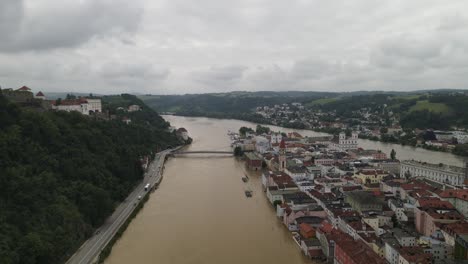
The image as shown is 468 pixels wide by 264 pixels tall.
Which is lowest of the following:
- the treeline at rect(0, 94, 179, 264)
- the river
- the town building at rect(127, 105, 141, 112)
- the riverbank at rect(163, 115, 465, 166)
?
the riverbank at rect(163, 115, 465, 166)

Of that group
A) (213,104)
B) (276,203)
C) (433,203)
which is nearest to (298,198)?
(276,203)

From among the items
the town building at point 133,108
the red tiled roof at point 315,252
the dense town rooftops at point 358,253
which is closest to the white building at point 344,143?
the red tiled roof at point 315,252

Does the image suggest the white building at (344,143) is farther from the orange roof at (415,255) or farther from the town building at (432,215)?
the orange roof at (415,255)

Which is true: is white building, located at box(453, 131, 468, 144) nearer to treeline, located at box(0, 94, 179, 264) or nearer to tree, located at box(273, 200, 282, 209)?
tree, located at box(273, 200, 282, 209)

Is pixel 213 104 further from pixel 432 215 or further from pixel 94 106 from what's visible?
pixel 432 215

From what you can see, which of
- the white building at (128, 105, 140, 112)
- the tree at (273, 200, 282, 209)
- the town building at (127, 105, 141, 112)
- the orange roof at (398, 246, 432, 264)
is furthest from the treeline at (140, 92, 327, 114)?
the orange roof at (398, 246, 432, 264)

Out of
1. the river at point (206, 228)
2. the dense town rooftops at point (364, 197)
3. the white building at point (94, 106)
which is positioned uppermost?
the white building at point (94, 106)
